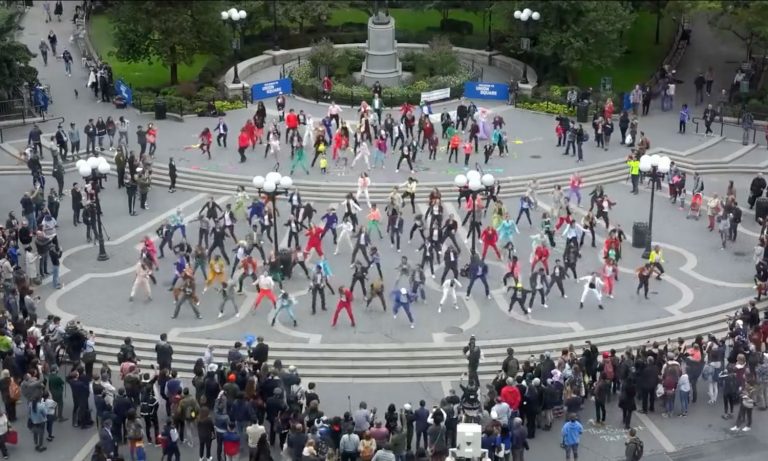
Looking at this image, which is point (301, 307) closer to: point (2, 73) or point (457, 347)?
point (457, 347)

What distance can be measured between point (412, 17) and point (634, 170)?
89.3 ft

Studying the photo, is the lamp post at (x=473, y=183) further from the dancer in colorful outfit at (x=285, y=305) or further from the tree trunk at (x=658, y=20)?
the tree trunk at (x=658, y=20)

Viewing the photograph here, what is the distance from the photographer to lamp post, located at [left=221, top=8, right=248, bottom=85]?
1956 inches

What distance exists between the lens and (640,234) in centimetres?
3653

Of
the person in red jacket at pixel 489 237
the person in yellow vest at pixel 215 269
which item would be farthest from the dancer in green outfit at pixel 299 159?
the person in yellow vest at pixel 215 269

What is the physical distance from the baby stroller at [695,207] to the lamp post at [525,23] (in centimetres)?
1326

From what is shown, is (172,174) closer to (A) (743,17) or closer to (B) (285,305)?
(B) (285,305)

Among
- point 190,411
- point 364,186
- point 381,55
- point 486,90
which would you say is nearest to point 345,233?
point 364,186

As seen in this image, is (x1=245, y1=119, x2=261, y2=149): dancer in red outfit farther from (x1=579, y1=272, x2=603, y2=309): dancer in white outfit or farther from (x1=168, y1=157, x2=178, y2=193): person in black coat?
(x1=579, y1=272, x2=603, y2=309): dancer in white outfit

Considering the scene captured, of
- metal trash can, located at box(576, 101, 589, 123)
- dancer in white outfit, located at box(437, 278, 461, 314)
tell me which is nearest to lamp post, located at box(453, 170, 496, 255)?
dancer in white outfit, located at box(437, 278, 461, 314)

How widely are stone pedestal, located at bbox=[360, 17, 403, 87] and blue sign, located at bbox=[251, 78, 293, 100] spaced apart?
10.5 feet

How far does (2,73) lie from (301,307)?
20.1 meters

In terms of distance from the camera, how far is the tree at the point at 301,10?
185ft

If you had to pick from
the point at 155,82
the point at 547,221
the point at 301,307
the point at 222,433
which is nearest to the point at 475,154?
the point at 547,221
